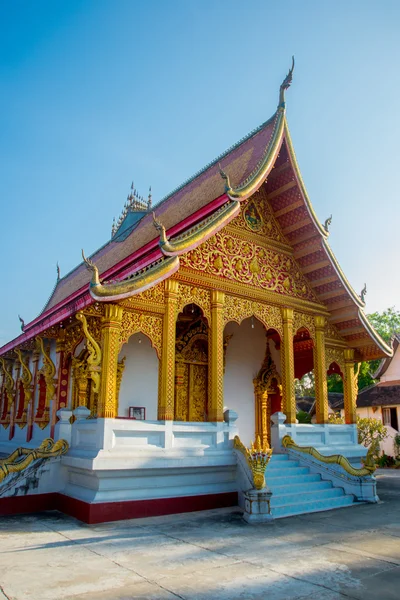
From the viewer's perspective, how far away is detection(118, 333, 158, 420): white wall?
33.5 feet

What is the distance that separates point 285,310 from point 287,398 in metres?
1.76

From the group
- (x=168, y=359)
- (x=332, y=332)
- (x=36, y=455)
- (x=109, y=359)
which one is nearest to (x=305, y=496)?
(x=168, y=359)

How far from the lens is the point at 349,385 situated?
11477 millimetres

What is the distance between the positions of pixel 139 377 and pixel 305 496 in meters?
4.18

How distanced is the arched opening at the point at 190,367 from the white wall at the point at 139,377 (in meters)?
0.58

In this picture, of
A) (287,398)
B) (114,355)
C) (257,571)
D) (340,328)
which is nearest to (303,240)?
(340,328)

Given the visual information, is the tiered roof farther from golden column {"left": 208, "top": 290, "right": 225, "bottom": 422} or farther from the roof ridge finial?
golden column {"left": 208, "top": 290, "right": 225, "bottom": 422}

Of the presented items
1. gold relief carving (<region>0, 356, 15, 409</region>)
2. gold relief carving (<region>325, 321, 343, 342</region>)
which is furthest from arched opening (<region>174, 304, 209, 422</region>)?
gold relief carving (<region>0, 356, 15, 409</region>)

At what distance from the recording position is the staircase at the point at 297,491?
295 inches

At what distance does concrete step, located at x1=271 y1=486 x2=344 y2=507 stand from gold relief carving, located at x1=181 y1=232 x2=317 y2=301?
3.79m

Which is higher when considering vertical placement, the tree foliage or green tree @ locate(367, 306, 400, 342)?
green tree @ locate(367, 306, 400, 342)

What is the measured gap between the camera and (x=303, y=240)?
1032 cm

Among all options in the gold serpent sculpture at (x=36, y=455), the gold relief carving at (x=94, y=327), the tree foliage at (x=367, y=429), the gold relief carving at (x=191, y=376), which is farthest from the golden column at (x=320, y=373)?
the tree foliage at (x=367, y=429)

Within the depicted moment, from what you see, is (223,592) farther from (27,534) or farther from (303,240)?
(303,240)
